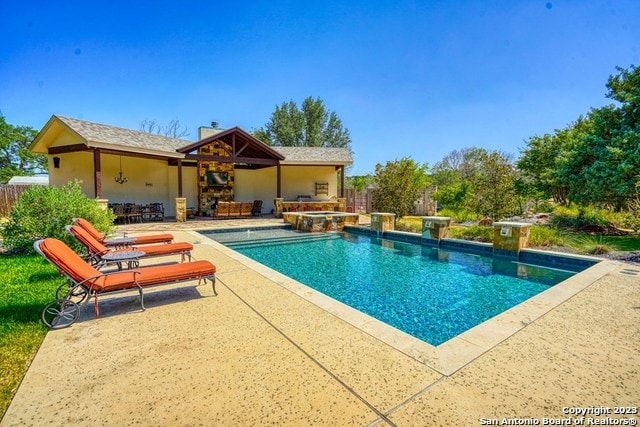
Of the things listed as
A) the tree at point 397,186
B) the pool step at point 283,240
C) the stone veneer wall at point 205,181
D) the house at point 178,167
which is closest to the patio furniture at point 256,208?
the house at point 178,167

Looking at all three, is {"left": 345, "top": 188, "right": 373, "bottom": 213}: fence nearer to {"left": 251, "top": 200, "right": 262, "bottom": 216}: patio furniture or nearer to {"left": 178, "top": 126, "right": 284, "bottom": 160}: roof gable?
{"left": 251, "top": 200, "right": 262, "bottom": 216}: patio furniture

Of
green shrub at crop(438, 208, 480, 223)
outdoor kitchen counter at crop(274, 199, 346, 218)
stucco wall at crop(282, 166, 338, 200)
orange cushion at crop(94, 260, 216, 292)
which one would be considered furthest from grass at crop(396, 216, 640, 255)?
stucco wall at crop(282, 166, 338, 200)

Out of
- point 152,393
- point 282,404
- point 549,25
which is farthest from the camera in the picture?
point 549,25

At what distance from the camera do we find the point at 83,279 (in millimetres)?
3652

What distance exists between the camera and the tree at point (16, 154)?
118 ft

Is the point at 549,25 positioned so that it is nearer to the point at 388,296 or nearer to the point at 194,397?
the point at 388,296

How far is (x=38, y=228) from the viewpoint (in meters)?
6.98

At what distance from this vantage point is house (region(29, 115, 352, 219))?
13578 mm

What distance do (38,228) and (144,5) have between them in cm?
877

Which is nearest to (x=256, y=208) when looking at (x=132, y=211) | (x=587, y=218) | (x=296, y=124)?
(x=132, y=211)

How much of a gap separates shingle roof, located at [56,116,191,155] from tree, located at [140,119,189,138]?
89.8ft

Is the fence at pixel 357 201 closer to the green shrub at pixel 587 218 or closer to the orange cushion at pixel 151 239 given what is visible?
the green shrub at pixel 587 218

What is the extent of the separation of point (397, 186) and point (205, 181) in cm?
1188

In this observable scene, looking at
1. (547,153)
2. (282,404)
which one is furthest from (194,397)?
(547,153)
